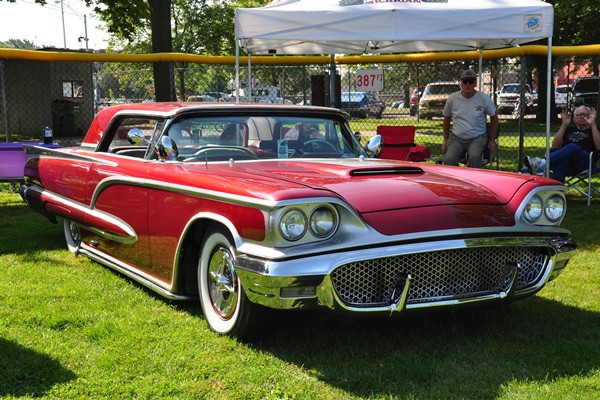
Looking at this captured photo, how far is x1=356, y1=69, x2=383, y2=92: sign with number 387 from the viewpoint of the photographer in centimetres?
1028

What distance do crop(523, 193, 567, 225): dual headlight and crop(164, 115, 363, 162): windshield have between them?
1409 millimetres

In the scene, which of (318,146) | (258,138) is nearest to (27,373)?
(258,138)

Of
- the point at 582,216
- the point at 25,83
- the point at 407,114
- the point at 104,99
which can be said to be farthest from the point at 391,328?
the point at 25,83

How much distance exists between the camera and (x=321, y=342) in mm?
3729

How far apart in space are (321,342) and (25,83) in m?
19.2

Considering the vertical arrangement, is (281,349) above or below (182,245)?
below

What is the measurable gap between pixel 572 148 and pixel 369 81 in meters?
3.25

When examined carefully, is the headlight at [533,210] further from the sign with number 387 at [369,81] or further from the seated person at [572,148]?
the sign with number 387 at [369,81]

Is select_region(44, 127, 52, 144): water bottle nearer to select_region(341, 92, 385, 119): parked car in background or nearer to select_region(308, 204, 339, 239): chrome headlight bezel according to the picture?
select_region(308, 204, 339, 239): chrome headlight bezel

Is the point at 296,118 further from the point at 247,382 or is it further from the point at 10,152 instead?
the point at 10,152

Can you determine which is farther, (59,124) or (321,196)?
(59,124)

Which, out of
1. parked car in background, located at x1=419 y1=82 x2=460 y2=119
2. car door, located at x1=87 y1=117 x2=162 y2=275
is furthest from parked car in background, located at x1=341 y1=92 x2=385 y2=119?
car door, located at x1=87 y1=117 x2=162 y2=275

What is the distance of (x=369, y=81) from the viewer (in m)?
10.3

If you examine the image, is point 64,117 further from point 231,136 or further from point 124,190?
point 231,136
